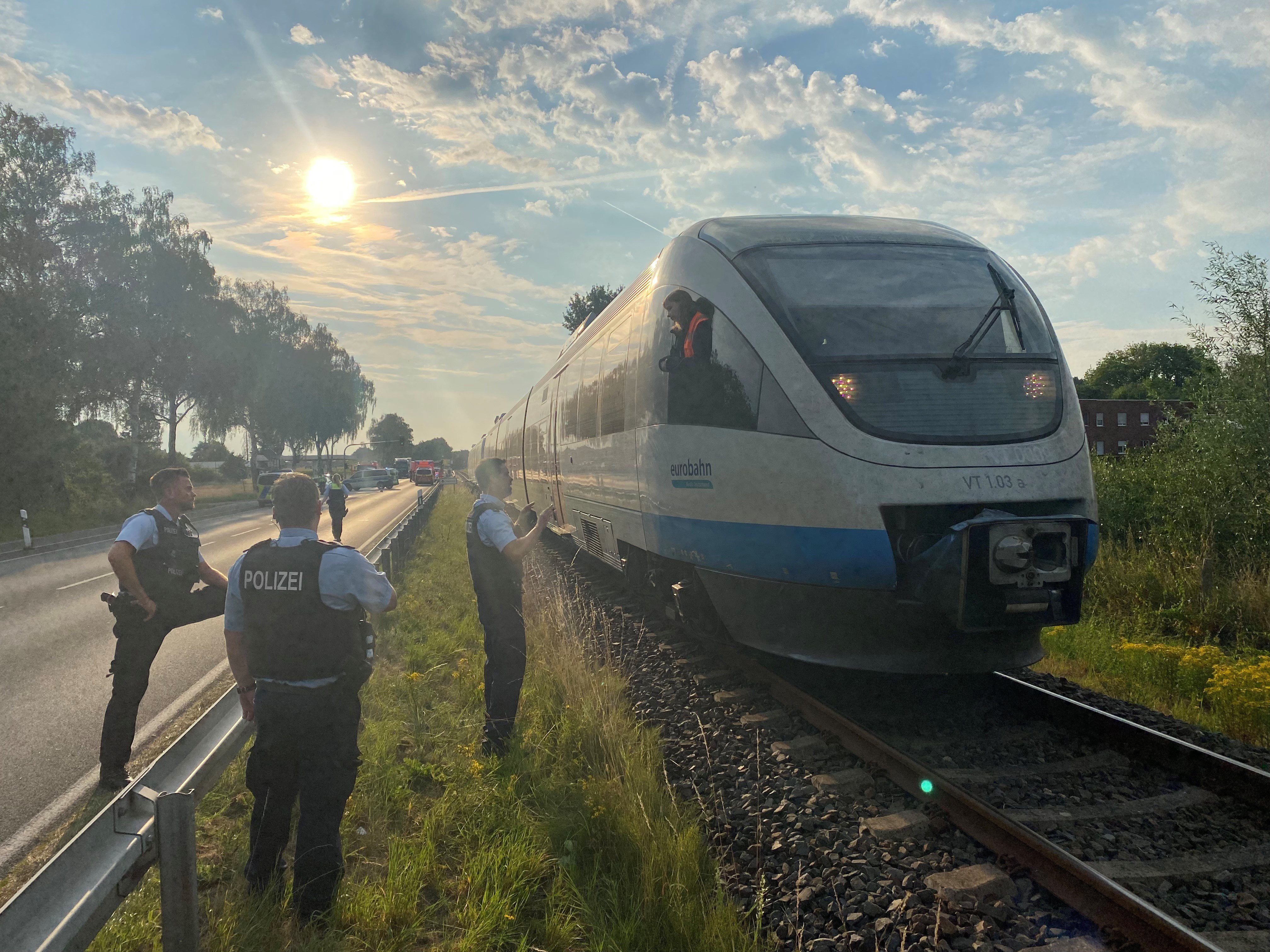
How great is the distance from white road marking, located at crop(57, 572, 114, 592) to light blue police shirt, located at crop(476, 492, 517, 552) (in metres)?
10.8

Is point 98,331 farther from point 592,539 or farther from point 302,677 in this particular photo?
point 302,677

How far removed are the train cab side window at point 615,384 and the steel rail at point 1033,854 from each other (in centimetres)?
365

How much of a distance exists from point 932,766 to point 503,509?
299cm

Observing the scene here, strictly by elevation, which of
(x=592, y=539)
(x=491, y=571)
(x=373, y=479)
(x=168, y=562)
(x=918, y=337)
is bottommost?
(x=373, y=479)

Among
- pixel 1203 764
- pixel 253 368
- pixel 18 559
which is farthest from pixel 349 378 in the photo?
pixel 1203 764

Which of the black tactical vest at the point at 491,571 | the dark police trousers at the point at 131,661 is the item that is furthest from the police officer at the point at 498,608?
the dark police trousers at the point at 131,661

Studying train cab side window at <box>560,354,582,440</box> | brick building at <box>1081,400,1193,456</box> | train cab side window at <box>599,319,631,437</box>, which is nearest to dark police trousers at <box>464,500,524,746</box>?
train cab side window at <box>599,319,631,437</box>

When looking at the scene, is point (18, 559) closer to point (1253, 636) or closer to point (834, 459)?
point (834, 459)

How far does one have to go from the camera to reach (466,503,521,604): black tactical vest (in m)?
5.27

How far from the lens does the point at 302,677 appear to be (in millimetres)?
3332

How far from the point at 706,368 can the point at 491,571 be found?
2060mm

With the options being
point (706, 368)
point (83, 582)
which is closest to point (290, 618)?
point (706, 368)

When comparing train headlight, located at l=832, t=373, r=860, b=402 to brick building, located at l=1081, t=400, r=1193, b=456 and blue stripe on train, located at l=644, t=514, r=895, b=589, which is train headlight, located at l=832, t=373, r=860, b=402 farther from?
brick building, located at l=1081, t=400, r=1193, b=456

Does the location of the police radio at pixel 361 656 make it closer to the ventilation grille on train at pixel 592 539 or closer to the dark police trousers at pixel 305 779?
the dark police trousers at pixel 305 779
